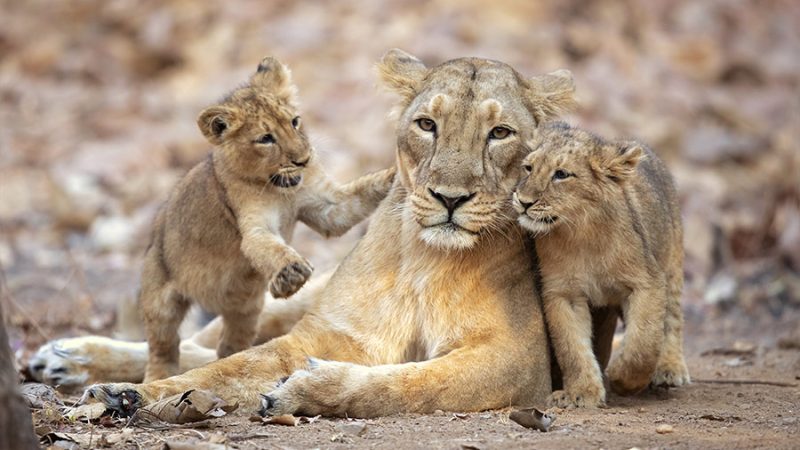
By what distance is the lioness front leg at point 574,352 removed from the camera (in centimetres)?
593

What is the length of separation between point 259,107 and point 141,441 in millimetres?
2373

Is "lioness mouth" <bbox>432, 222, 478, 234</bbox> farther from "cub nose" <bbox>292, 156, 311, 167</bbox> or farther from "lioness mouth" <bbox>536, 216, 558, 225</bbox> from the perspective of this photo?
"cub nose" <bbox>292, 156, 311, 167</bbox>

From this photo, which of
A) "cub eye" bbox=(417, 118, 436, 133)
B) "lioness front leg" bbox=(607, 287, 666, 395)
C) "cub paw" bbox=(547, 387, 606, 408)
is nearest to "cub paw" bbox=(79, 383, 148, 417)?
"cub eye" bbox=(417, 118, 436, 133)

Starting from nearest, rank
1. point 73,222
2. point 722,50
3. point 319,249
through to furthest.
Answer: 1. point 319,249
2. point 73,222
3. point 722,50

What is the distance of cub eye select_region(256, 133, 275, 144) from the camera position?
6613 millimetres

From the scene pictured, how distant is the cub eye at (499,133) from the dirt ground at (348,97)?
5866 mm

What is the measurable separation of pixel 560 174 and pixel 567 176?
0.05 metres

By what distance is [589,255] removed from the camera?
19.8ft

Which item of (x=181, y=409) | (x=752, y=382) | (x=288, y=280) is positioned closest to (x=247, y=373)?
(x=288, y=280)

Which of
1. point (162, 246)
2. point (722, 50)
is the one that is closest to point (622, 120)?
point (722, 50)

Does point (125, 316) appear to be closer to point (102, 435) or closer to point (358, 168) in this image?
point (102, 435)

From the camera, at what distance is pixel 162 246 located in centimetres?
719

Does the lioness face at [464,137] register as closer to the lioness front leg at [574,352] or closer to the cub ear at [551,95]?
the cub ear at [551,95]

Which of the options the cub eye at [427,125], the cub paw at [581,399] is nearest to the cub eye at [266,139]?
the cub eye at [427,125]
